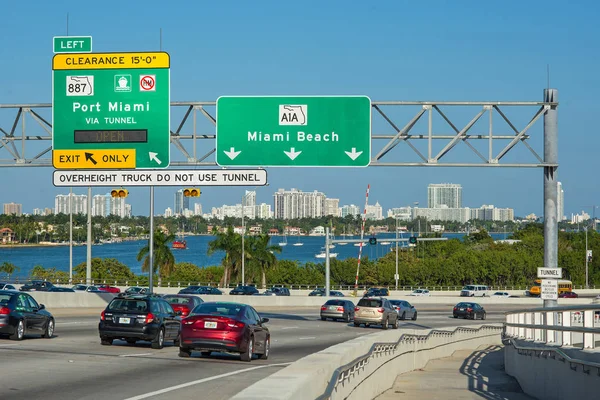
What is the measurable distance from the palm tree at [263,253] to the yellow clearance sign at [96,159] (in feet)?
260

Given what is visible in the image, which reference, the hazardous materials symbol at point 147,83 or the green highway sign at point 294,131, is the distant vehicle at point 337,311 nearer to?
the green highway sign at point 294,131

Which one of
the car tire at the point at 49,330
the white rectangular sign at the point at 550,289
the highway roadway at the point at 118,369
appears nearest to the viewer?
the highway roadway at the point at 118,369

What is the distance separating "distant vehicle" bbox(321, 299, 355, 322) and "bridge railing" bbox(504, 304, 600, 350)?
91.6ft

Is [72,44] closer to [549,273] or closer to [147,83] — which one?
[147,83]

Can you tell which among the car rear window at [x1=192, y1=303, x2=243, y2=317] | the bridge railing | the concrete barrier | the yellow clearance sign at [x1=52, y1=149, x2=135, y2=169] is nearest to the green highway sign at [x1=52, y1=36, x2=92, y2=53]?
the yellow clearance sign at [x1=52, y1=149, x2=135, y2=169]

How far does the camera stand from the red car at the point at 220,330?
22.8 m

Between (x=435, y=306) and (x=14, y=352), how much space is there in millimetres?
64654

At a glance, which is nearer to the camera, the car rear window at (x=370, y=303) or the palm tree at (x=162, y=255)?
the car rear window at (x=370, y=303)

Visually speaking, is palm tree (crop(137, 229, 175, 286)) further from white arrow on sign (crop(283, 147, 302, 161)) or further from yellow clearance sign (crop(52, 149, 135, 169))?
white arrow on sign (crop(283, 147, 302, 161))

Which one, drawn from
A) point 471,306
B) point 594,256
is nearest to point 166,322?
point 471,306

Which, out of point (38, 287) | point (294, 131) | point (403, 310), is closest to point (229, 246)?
point (38, 287)

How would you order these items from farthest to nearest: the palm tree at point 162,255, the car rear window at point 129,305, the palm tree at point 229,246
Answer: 1. the palm tree at point 229,246
2. the palm tree at point 162,255
3. the car rear window at point 129,305

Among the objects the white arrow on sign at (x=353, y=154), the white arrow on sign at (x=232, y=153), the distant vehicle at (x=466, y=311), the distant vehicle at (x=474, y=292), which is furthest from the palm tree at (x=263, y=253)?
the white arrow on sign at (x=353, y=154)

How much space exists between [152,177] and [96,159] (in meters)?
1.93
